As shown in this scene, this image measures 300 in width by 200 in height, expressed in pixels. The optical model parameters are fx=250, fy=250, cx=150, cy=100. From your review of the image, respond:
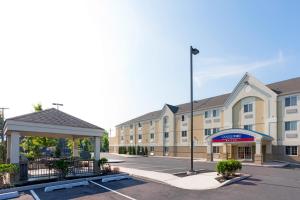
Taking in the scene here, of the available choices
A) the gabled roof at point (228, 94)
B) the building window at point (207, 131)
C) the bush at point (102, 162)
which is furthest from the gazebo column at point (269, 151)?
the bush at point (102, 162)

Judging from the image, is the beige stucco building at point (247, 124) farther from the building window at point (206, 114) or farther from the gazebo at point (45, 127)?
the gazebo at point (45, 127)

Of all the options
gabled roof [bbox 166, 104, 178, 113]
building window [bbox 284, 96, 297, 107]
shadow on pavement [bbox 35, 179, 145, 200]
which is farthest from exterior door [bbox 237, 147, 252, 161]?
shadow on pavement [bbox 35, 179, 145, 200]

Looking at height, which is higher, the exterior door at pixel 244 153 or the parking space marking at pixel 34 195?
the parking space marking at pixel 34 195

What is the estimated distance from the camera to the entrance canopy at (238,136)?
103 feet

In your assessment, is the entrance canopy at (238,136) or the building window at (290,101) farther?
the building window at (290,101)

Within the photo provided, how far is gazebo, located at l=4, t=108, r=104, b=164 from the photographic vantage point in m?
14.9

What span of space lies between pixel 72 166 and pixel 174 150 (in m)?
37.1

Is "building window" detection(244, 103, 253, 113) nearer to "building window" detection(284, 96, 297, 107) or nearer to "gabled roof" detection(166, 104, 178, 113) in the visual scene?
"building window" detection(284, 96, 297, 107)

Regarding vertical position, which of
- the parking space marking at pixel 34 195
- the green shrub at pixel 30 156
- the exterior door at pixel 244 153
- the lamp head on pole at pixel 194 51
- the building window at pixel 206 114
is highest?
the lamp head on pole at pixel 194 51

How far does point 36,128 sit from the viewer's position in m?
15.9

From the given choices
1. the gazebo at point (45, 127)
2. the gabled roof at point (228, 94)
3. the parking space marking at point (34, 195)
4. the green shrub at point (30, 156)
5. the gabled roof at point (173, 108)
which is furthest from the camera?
the gabled roof at point (173, 108)

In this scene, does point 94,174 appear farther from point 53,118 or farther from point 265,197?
point 265,197

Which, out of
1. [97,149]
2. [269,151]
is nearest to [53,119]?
[97,149]

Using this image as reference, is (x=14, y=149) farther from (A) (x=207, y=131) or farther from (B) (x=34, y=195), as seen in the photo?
(A) (x=207, y=131)
